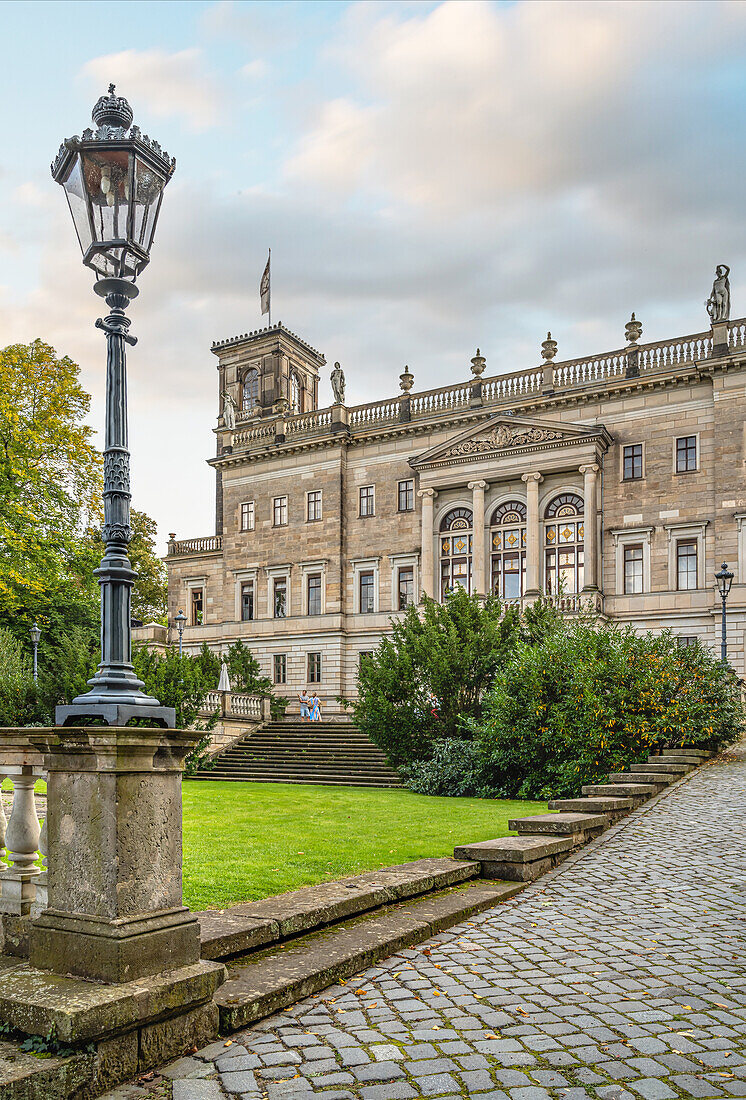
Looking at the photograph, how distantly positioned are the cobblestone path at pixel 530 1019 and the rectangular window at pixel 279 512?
44059 millimetres

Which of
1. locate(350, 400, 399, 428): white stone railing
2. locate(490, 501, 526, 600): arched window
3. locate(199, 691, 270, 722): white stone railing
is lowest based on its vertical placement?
locate(199, 691, 270, 722): white stone railing

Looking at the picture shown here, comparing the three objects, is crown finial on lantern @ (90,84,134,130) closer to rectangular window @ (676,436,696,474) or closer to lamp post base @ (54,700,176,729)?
lamp post base @ (54,700,176,729)

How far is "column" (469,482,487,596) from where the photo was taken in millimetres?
43906

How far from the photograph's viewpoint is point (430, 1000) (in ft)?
17.9

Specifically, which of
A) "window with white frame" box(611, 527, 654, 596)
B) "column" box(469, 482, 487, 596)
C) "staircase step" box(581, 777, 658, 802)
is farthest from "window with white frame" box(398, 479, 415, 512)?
"staircase step" box(581, 777, 658, 802)

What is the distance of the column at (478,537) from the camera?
4391 centimetres

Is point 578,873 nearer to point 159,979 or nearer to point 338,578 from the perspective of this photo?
point 159,979

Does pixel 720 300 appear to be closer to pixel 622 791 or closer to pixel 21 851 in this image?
pixel 622 791

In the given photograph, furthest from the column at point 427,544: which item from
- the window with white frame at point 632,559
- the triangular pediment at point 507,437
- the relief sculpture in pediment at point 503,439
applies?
the window with white frame at point 632,559

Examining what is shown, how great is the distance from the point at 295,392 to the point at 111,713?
65591mm

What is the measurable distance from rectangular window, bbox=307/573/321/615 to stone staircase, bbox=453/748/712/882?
33536 millimetres

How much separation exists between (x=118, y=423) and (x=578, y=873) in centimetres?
695

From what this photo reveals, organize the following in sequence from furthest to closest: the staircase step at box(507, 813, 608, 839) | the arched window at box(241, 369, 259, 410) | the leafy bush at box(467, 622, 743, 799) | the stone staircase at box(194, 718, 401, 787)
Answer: the arched window at box(241, 369, 259, 410)
the stone staircase at box(194, 718, 401, 787)
the leafy bush at box(467, 622, 743, 799)
the staircase step at box(507, 813, 608, 839)

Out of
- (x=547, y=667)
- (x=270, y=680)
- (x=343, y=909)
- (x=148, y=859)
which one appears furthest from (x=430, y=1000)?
(x=270, y=680)
